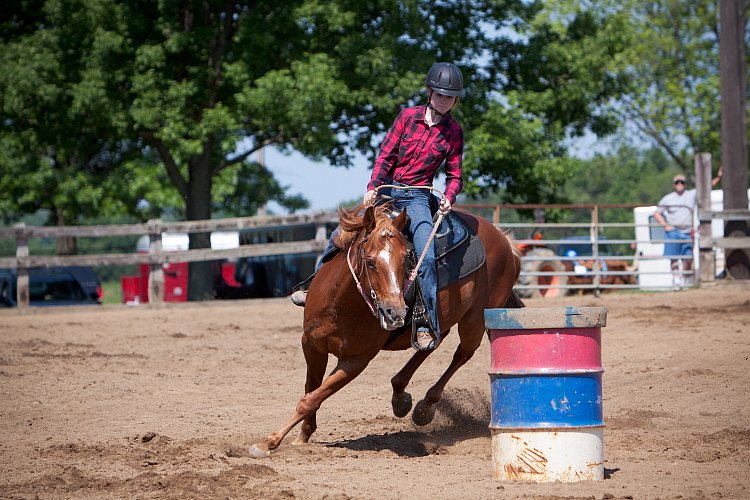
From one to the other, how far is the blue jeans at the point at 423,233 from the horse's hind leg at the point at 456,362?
837 millimetres

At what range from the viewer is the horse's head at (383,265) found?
19.5 ft

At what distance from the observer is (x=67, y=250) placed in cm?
2427

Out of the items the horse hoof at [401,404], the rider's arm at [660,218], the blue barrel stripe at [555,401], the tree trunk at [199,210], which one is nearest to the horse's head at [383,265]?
the blue barrel stripe at [555,401]

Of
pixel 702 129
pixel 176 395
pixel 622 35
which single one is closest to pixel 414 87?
pixel 622 35

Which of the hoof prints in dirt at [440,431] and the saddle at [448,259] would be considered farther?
the hoof prints in dirt at [440,431]

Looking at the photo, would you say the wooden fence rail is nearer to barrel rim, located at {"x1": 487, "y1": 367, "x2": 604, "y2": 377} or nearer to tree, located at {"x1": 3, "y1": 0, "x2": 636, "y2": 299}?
tree, located at {"x1": 3, "y1": 0, "x2": 636, "y2": 299}

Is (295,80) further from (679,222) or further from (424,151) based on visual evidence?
(424,151)

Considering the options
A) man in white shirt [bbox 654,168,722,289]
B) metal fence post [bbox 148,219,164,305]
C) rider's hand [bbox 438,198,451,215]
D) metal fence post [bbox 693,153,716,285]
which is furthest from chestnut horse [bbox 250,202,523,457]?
man in white shirt [bbox 654,168,722,289]

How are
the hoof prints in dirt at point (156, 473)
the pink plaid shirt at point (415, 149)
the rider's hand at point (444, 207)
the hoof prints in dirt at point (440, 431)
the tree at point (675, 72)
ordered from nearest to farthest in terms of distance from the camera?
1. the hoof prints in dirt at point (156, 473)
2. the hoof prints in dirt at point (440, 431)
3. the rider's hand at point (444, 207)
4. the pink plaid shirt at point (415, 149)
5. the tree at point (675, 72)

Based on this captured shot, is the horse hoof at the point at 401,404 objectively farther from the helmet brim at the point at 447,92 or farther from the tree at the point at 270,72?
the tree at the point at 270,72

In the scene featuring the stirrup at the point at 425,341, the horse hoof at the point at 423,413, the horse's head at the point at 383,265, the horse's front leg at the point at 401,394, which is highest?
the horse's head at the point at 383,265

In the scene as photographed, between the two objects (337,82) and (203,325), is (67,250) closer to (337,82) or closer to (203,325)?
(337,82)

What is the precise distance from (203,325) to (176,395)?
5.79m

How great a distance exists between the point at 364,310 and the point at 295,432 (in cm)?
142
